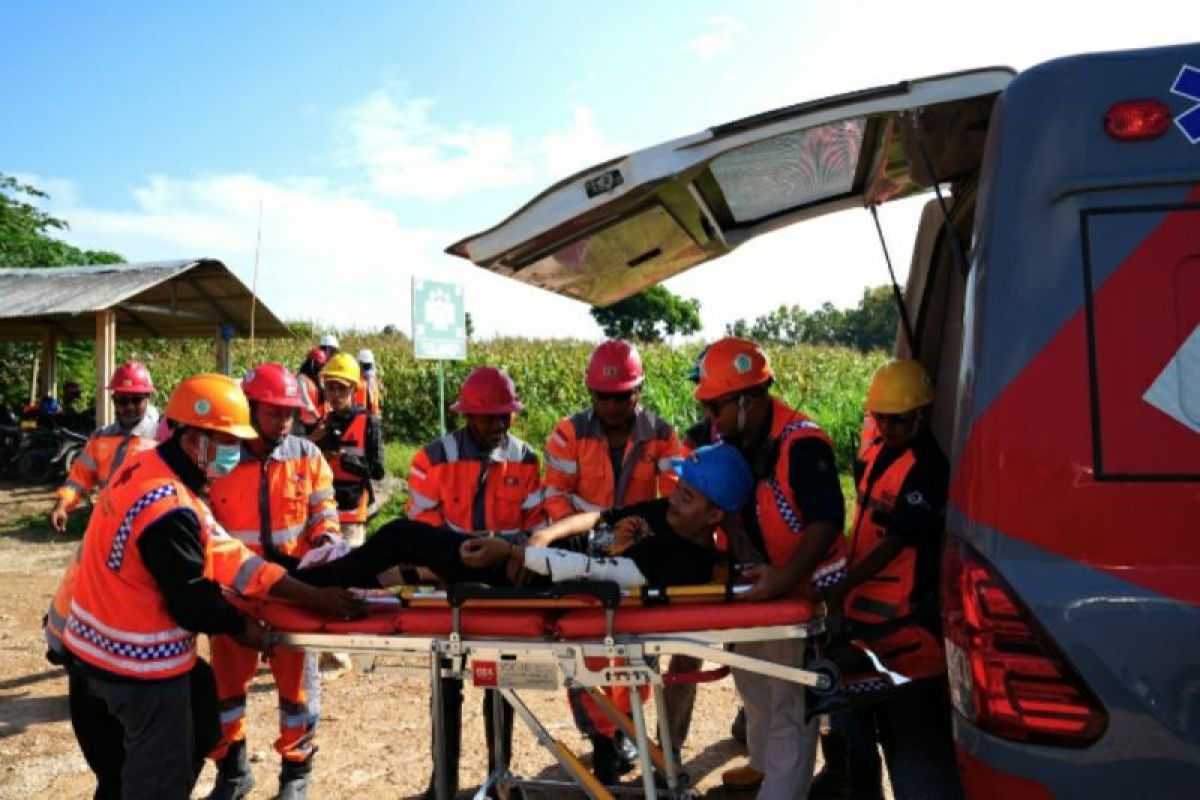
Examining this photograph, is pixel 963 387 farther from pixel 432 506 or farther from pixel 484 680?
pixel 432 506

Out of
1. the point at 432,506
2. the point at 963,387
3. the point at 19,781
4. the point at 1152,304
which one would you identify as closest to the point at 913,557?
the point at 963,387

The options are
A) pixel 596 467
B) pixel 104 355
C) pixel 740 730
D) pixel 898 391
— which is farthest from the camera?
pixel 104 355

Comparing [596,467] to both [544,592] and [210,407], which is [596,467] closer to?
[544,592]

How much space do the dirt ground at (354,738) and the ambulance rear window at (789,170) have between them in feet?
8.72

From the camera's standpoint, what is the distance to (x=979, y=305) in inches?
77.0

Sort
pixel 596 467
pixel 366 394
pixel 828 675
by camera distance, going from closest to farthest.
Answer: pixel 828 675 → pixel 596 467 → pixel 366 394

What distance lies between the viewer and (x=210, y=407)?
313 cm

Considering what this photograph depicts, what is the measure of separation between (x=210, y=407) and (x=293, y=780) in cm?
182

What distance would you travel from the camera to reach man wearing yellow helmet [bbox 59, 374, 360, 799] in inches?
113

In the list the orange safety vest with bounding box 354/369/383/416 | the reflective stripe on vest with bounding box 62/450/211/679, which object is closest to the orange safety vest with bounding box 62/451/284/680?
the reflective stripe on vest with bounding box 62/450/211/679

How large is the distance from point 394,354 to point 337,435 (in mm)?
12899

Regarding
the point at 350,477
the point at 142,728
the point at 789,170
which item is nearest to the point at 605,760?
the point at 142,728

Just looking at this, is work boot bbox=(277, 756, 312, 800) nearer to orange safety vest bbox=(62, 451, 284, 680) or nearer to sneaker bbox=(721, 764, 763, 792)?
orange safety vest bbox=(62, 451, 284, 680)

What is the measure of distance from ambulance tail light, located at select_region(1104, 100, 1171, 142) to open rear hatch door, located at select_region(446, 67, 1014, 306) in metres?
0.50
